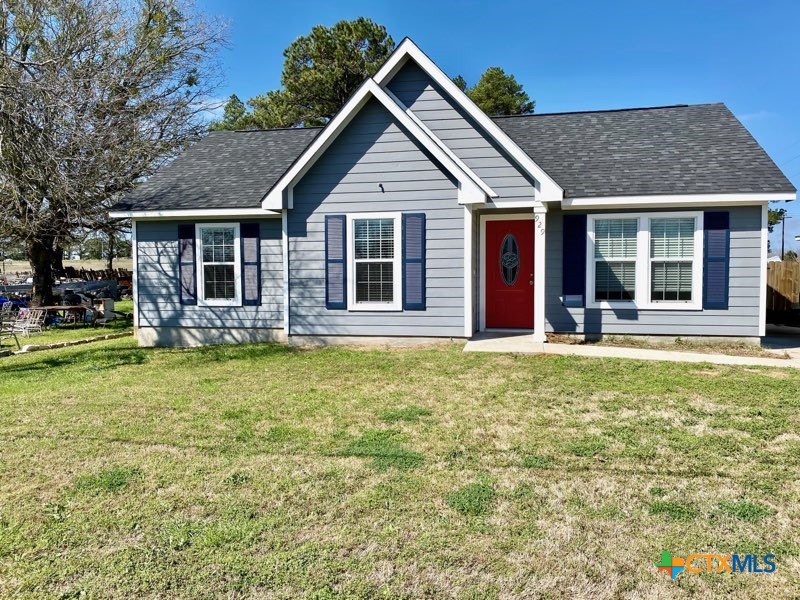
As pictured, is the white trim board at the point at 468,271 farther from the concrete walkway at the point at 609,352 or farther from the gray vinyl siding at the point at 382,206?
the concrete walkway at the point at 609,352

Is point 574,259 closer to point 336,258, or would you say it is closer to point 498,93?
point 336,258

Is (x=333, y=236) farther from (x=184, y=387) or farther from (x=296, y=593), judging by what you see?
(x=296, y=593)

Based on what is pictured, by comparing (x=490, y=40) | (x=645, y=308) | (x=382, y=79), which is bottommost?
(x=645, y=308)

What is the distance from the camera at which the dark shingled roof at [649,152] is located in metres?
9.60

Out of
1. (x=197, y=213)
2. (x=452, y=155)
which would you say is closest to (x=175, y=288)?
(x=197, y=213)

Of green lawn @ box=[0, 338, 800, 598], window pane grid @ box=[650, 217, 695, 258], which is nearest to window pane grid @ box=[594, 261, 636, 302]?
window pane grid @ box=[650, 217, 695, 258]

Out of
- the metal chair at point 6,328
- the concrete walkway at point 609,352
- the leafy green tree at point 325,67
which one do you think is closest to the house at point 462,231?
the concrete walkway at point 609,352

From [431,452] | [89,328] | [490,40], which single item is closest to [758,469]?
[431,452]

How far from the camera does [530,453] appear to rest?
4.67 meters

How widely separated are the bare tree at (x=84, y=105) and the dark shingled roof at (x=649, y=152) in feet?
29.8

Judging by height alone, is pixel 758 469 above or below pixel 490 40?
below

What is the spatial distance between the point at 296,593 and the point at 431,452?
6.88ft

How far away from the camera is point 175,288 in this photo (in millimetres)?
11531

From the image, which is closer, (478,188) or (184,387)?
(184,387)
